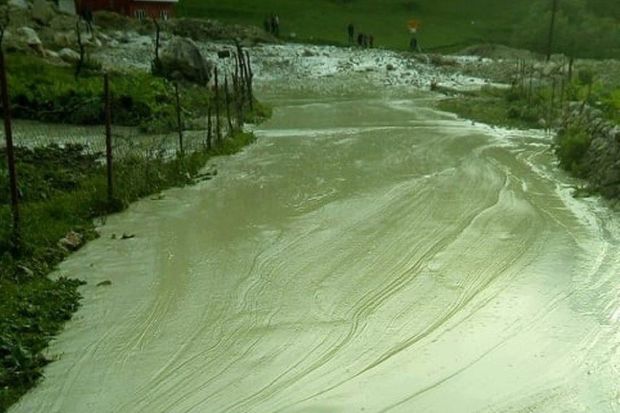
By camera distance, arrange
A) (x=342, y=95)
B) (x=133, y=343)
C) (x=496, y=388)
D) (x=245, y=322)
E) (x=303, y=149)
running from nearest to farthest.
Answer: (x=496, y=388), (x=133, y=343), (x=245, y=322), (x=303, y=149), (x=342, y=95)

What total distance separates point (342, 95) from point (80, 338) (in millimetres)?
23497

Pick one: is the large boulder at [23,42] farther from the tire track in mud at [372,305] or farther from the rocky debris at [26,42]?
the tire track in mud at [372,305]

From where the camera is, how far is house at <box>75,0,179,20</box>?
42.0 m

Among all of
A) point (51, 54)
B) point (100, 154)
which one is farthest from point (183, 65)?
point (100, 154)

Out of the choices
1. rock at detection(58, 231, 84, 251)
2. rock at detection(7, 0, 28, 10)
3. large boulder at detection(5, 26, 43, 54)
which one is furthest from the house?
rock at detection(58, 231, 84, 251)

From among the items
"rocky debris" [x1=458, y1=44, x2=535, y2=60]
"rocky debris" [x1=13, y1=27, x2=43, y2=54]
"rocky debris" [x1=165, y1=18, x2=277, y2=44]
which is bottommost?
"rocky debris" [x1=13, y1=27, x2=43, y2=54]

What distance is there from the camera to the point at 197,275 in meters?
8.27

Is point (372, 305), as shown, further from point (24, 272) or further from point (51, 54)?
point (51, 54)

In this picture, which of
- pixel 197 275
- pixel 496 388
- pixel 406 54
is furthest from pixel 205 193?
pixel 406 54

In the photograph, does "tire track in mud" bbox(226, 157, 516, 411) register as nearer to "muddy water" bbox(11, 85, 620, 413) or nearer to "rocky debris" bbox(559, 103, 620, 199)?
"muddy water" bbox(11, 85, 620, 413)

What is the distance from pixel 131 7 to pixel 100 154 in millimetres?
32617

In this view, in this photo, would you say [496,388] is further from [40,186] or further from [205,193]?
[40,186]

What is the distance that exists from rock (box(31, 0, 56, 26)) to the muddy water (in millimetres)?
25996

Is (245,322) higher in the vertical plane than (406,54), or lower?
lower
